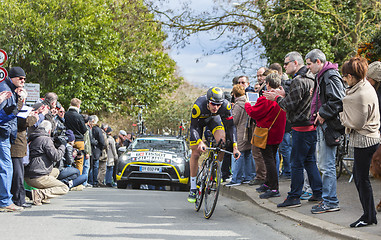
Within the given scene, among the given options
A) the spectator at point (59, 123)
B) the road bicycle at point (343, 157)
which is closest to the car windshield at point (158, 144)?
the spectator at point (59, 123)

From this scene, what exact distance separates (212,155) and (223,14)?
11.2 m

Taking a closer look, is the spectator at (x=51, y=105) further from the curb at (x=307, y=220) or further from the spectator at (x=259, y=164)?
the spectator at (x=259, y=164)

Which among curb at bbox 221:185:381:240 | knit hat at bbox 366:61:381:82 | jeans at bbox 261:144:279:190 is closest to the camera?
curb at bbox 221:185:381:240

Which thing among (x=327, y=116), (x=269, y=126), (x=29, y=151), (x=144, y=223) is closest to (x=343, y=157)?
(x=269, y=126)

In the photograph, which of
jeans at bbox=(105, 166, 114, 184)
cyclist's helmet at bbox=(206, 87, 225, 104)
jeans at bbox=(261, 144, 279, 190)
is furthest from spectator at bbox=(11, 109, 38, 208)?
jeans at bbox=(105, 166, 114, 184)

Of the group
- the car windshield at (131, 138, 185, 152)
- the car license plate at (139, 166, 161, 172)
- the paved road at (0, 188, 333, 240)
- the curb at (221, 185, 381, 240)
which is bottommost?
the paved road at (0, 188, 333, 240)

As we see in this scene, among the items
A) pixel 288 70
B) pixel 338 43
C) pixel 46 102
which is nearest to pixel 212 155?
pixel 288 70

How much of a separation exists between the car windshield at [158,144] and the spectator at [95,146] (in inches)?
59.9

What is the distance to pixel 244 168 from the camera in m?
11.8

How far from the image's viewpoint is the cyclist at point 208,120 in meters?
8.52

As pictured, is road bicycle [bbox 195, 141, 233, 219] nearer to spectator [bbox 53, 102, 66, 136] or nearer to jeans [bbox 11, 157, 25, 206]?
jeans [bbox 11, 157, 25, 206]

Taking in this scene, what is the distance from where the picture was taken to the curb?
608 cm

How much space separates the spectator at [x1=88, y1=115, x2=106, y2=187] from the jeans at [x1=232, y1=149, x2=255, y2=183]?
612cm

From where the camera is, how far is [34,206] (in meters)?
9.36
